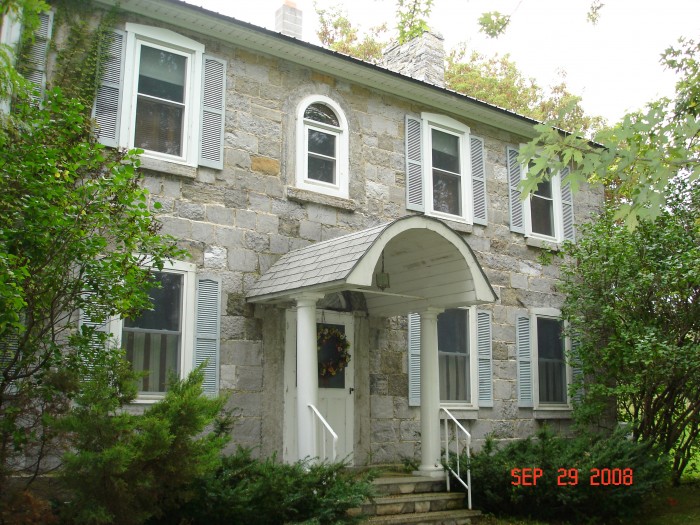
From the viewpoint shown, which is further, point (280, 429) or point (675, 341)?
point (675, 341)

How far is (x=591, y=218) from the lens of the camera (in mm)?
13070

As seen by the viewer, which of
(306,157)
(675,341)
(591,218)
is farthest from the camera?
(591,218)

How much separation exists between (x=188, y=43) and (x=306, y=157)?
6.59ft

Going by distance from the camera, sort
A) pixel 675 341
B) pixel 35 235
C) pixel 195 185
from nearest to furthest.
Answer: pixel 35 235 < pixel 195 185 < pixel 675 341

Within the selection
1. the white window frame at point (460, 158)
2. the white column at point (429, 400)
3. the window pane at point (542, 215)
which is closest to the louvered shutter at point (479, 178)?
the white window frame at point (460, 158)

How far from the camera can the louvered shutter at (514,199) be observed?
11961 millimetres

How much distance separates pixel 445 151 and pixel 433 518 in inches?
217

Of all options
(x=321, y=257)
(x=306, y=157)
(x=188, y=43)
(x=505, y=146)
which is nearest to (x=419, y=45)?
(x=505, y=146)

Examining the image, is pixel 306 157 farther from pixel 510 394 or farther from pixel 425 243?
pixel 510 394

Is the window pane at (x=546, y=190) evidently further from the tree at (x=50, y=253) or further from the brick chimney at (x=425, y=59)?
the tree at (x=50, y=253)

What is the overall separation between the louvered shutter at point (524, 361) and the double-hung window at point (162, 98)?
211 inches

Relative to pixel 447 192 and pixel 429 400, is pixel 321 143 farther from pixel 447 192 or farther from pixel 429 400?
pixel 429 400

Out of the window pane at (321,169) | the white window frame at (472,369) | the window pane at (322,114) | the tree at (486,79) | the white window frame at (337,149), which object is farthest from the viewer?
the tree at (486,79)

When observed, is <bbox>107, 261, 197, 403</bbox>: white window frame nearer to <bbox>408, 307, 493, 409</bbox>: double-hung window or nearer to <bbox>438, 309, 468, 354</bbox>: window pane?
<bbox>408, 307, 493, 409</bbox>: double-hung window
